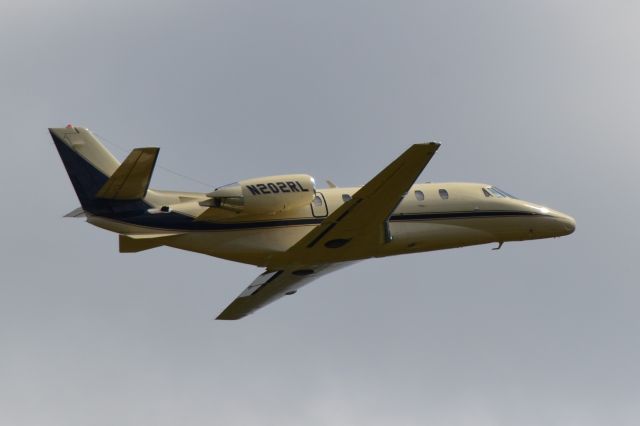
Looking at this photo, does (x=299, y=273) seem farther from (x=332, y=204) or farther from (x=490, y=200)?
(x=490, y=200)

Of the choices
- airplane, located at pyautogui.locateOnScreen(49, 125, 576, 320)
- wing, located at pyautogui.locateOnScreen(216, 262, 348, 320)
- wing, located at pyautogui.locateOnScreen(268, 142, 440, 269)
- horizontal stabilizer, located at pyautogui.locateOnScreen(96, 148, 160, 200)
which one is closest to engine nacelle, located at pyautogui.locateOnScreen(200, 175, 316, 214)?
airplane, located at pyautogui.locateOnScreen(49, 125, 576, 320)

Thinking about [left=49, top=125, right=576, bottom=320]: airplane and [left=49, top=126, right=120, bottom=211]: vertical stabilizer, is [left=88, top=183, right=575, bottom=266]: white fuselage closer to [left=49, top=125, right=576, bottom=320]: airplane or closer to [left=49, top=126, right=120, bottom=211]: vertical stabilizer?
[left=49, top=125, right=576, bottom=320]: airplane

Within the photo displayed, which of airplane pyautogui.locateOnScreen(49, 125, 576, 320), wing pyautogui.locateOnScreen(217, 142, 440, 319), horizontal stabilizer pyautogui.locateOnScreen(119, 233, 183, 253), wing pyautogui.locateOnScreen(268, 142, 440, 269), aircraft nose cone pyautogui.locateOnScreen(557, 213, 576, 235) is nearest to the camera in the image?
wing pyautogui.locateOnScreen(268, 142, 440, 269)

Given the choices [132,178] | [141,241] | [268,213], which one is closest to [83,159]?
[132,178]

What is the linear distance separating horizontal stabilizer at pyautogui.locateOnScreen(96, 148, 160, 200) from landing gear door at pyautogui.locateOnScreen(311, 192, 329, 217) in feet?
17.0

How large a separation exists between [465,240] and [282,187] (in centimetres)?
728

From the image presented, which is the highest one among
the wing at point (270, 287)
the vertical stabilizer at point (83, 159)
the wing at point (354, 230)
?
the vertical stabilizer at point (83, 159)

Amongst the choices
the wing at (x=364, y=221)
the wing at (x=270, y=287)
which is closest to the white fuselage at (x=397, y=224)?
the wing at (x=364, y=221)

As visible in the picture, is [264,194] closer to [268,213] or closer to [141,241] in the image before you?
[268,213]

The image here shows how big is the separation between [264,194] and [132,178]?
149 inches

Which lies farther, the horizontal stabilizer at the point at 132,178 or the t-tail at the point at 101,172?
the t-tail at the point at 101,172

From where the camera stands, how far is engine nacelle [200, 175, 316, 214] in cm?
3962

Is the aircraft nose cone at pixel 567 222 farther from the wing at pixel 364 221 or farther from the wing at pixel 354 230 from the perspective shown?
the wing at pixel 364 221

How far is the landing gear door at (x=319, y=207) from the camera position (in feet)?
137
